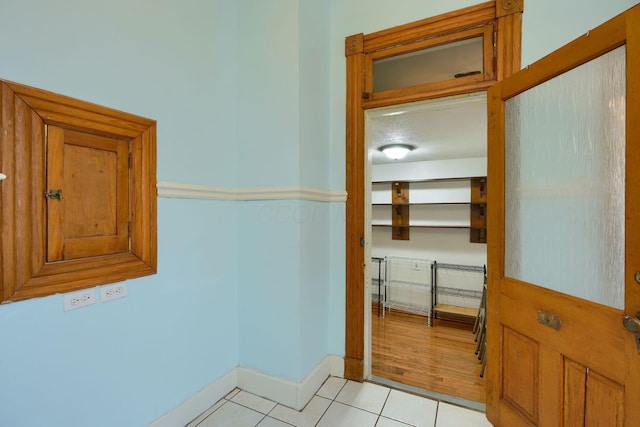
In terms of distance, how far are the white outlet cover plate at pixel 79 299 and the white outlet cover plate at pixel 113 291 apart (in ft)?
0.11

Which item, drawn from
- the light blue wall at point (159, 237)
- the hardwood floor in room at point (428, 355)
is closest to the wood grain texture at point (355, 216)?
the hardwood floor in room at point (428, 355)

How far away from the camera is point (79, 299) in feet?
3.90

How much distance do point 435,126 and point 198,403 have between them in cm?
342

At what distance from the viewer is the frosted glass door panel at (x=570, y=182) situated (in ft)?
3.47

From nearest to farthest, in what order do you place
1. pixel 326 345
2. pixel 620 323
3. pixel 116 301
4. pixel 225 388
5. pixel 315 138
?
1. pixel 620 323
2. pixel 116 301
3. pixel 225 388
4. pixel 315 138
5. pixel 326 345

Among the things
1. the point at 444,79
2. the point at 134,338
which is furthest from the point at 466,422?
the point at 444,79

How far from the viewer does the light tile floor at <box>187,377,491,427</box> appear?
1.65 metres

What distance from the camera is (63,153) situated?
114 centimetres

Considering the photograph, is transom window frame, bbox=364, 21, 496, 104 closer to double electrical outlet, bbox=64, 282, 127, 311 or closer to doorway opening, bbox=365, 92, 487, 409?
doorway opening, bbox=365, 92, 487, 409

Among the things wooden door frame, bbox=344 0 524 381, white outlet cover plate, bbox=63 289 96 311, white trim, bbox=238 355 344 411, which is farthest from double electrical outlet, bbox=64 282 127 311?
wooden door frame, bbox=344 0 524 381

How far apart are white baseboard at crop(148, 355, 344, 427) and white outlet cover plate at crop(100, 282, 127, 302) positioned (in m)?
0.78

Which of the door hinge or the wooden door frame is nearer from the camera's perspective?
the door hinge

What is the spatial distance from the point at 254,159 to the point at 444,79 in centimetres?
149

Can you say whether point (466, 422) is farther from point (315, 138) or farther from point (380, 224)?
point (380, 224)
